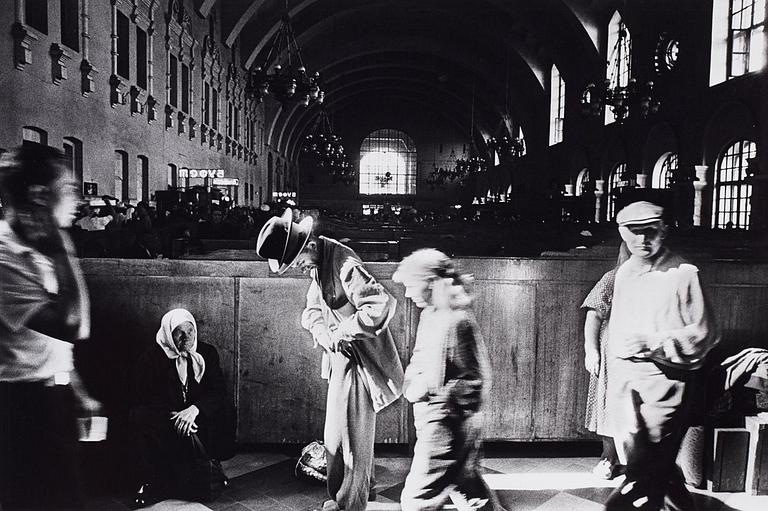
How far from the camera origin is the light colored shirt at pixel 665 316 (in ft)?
10.3

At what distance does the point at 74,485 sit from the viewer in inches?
98.0

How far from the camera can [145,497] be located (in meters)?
3.90

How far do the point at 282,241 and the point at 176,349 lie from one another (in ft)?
4.03

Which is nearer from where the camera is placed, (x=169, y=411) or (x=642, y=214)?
(x=642, y=214)

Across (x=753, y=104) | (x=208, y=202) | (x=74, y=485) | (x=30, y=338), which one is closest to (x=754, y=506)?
(x=74, y=485)

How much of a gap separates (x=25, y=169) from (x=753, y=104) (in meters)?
16.0

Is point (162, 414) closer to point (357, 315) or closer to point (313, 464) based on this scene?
point (313, 464)

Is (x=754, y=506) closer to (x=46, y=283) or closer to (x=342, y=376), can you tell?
(x=342, y=376)

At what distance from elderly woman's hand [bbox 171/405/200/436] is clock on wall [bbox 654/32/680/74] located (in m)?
18.9

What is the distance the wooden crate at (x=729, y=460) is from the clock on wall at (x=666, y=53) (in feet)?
56.7

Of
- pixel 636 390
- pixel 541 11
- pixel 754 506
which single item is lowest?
pixel 754 506

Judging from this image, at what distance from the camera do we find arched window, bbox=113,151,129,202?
15.2 meters

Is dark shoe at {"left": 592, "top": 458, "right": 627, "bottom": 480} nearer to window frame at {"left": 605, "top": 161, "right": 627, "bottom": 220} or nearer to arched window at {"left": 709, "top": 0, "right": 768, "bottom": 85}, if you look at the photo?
arched window at {"left": 709, "top": 0, "right": 768, "bottom": 85}

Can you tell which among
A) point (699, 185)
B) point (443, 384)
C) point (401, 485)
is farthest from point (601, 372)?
point (699, 185)
